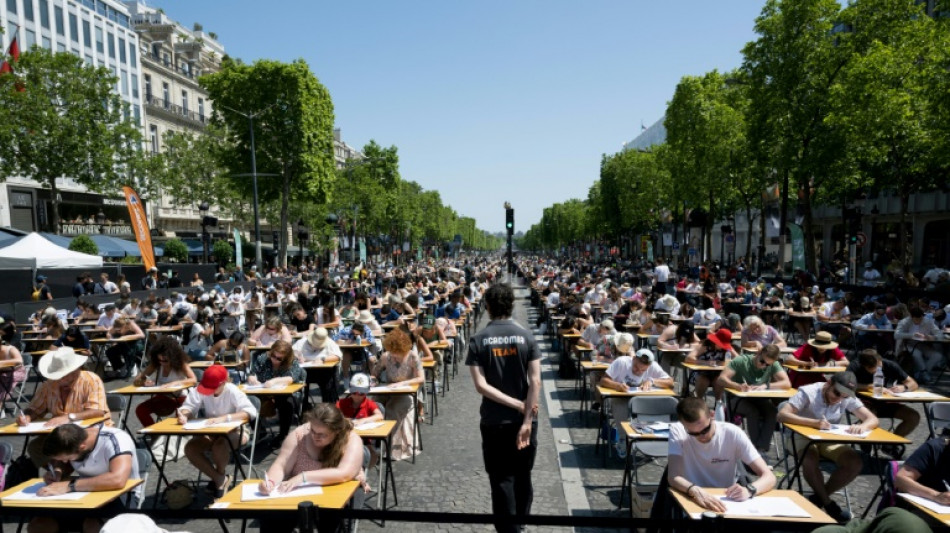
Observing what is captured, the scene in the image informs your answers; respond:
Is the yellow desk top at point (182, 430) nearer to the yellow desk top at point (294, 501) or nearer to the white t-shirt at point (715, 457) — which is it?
the yellow desk top at point (294, 501)

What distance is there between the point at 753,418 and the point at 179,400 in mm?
7196

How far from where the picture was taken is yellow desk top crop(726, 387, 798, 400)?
7.09 metres

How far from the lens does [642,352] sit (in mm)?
7449

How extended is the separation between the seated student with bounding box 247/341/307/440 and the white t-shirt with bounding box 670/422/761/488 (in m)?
5.10

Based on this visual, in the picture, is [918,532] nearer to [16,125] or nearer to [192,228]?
[16,125]

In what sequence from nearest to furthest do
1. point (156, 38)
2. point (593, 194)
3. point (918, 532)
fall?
1. point (918, 532)
2. point (156, 38)
3. point (593, 194)

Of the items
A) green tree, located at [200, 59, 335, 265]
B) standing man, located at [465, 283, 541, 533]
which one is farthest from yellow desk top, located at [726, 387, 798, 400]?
green tree, located at [200, 59, 335, 265]

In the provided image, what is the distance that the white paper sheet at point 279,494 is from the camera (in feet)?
14.1

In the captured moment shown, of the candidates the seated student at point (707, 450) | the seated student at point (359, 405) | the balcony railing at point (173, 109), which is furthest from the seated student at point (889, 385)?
the balcony railing at point (173, 109)

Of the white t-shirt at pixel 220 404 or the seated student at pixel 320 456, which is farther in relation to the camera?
the white t-shirt at pixel 220 404

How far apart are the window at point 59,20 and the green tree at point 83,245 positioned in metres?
29.3

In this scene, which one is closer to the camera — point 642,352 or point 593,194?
point 642,352

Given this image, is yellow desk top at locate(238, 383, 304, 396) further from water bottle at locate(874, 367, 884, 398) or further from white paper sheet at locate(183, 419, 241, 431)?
water bottle at locate(874, 367, 884, 398)

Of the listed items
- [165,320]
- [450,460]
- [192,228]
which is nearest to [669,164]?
[165,320]
